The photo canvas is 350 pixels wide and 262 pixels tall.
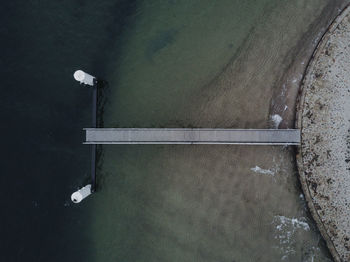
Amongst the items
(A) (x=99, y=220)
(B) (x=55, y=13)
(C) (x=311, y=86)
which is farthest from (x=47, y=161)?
(C) (x=311, y=86)

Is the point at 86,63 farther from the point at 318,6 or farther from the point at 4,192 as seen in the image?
the point at 318,6

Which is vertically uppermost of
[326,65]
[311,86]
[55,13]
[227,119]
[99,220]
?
[55,13]

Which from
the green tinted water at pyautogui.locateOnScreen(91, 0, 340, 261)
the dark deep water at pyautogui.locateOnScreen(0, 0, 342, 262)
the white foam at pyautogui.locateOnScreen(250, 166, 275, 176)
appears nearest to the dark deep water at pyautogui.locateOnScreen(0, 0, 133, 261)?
the dark deep water at pyautogui.locateOnScreen(0, 0, 342, 262)

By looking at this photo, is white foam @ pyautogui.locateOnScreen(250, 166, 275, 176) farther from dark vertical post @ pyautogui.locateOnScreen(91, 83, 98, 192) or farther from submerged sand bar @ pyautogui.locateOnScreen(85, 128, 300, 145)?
dark vertical post @ pyautogui.locateOnScreen(91, 83, 98, 192)

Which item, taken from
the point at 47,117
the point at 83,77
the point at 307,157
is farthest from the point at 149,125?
the point at 307,157

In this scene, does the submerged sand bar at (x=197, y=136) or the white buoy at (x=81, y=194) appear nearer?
the white buoy at (x=81, y=194)

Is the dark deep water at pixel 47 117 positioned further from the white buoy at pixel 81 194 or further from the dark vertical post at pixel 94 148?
the white buoy at pixel 81 194

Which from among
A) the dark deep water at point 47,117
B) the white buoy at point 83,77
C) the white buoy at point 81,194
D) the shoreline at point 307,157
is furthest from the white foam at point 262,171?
the white buoy at point 83,77
